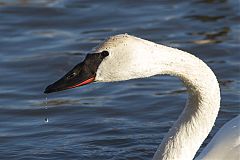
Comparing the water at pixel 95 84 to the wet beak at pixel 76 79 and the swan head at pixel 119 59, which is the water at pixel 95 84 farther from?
the swan head at pixel 119 59

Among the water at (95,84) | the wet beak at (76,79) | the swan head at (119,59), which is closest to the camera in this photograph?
the swan head at (119,59)

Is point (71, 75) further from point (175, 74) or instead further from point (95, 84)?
point (95, 84)

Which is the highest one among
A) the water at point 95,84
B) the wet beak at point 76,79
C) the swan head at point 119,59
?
the swan head at point 119,59

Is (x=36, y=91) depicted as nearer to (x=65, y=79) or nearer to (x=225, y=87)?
(x=225, y=87)

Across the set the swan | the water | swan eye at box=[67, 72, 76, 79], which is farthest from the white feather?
the water

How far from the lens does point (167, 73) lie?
504cm

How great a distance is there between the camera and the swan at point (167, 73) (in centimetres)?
495

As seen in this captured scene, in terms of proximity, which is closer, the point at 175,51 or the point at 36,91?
the point at 175,51

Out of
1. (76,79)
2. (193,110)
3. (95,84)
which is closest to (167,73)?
(193,110)

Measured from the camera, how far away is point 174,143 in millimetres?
5441

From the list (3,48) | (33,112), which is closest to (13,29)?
(3,48)

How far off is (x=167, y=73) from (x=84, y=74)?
0.51m

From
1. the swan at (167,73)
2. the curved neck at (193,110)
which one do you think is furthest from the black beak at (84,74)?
the curved neck at (193,110)

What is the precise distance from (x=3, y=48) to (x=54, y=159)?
331cm
